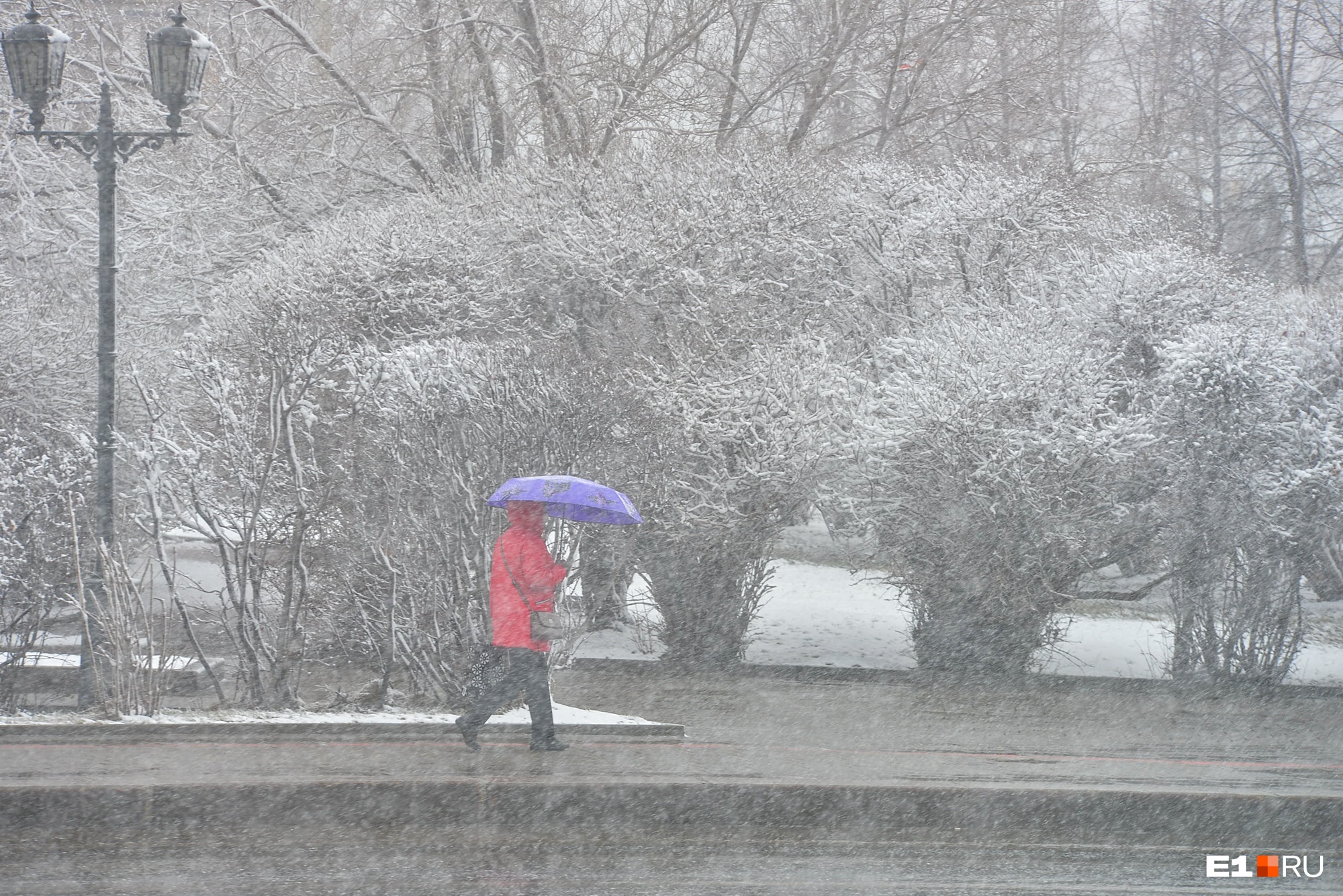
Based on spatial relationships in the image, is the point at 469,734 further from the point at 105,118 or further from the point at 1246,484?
the point at 1246,484

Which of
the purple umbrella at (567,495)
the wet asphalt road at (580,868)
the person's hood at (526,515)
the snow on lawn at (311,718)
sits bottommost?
the wet asphalt road at (580,868)

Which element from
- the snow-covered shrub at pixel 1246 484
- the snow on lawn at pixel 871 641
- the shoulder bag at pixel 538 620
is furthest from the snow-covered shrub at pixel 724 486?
the shoulder bag at pixel 538 620

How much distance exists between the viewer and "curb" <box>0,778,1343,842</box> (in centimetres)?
569

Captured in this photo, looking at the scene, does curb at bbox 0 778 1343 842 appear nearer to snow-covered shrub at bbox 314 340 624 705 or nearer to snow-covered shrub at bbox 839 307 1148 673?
snow-covered shrub at bbox 314 340 624 705

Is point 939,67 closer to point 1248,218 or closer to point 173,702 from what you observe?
point 1248,218

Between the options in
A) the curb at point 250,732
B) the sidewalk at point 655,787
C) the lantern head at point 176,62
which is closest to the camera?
the sidewalk at point 655,787

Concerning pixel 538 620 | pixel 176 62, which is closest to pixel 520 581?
pixel 538 620

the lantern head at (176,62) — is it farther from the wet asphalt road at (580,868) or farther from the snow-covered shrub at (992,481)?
the snow-covered shrub at (992,481)

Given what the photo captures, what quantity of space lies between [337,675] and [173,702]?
66.5 inches

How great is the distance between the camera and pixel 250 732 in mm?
6883

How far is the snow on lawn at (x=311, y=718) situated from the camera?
7.02 meters

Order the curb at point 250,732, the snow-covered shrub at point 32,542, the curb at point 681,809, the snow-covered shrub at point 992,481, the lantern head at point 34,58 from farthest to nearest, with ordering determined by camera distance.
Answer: the snow-covered shrub at point 992,481, the snow-covered shrub at point 32,542, the lantern head at point 34,58, the curb at point 250,732, the curb at point 681,809

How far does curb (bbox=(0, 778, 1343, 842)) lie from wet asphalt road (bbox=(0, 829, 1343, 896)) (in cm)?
12

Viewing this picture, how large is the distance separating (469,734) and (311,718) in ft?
3.91
